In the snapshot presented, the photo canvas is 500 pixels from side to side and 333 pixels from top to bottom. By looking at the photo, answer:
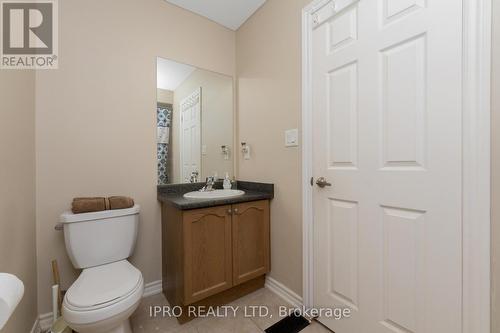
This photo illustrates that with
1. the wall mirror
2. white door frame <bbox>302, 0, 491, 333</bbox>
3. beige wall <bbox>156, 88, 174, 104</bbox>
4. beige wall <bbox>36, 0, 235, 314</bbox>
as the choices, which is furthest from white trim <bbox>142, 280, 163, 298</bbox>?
white door frame <bbox>302, 0, 491, 333</bbox>

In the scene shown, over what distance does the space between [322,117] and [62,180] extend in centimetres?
179

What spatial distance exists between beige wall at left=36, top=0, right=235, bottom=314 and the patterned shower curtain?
0.17ft

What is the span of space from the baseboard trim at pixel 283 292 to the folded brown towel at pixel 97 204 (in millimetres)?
1279

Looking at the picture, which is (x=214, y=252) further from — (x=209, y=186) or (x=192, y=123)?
(x=192, y=123)

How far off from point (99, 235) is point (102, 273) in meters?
0.24

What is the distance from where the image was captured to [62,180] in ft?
4.92

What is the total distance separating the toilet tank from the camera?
1380 millimetres

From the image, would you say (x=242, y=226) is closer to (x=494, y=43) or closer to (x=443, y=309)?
(x=443, y=309)

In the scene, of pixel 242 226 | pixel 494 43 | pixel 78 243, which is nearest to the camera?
pixel 494 43

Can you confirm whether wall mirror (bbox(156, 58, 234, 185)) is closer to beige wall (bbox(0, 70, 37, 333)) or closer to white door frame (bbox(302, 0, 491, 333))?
beige wall (bbox(0, 70, 37, 333))

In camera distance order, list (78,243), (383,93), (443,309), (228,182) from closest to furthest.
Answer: (443,309) < (383,93) < (78,243) < (228,182)

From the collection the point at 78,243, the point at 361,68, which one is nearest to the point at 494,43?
the point at 361,68

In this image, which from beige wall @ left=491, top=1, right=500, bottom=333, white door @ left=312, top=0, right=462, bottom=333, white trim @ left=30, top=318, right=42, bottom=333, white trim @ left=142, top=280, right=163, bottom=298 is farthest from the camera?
white trim @ left=142, top=280, right=163, bottom=298

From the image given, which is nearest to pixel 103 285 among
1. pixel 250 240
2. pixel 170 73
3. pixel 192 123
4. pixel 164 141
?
pixel 250 240
